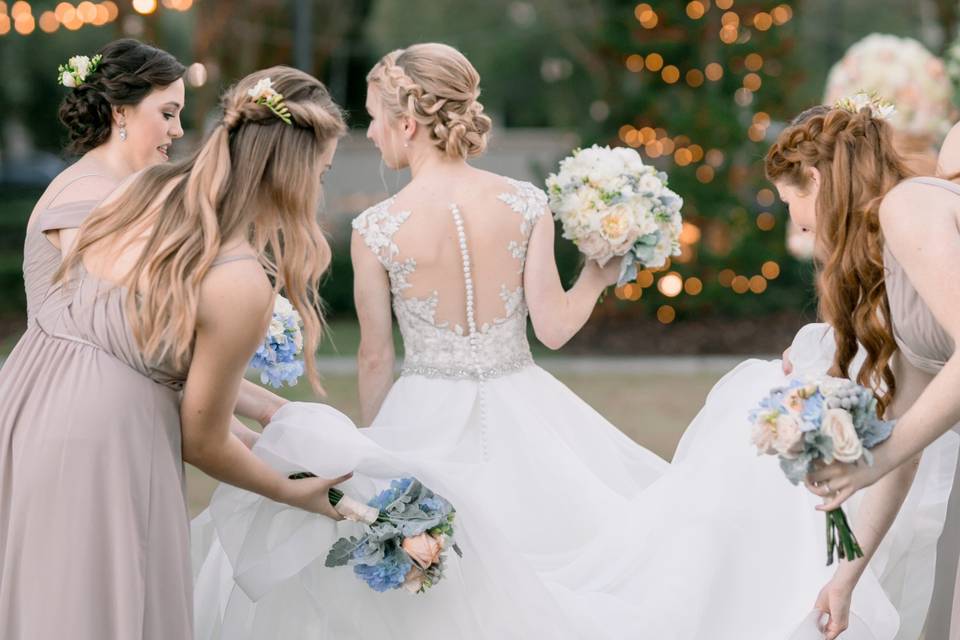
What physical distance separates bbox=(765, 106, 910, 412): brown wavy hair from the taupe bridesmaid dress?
5.53ft

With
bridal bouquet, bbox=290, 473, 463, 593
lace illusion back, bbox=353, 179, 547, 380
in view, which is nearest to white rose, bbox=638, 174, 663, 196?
lace illusion back, bbox=353, 179, 547, 380

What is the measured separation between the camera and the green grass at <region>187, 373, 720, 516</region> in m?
8.63

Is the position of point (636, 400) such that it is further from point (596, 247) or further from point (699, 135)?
point (596, 247)

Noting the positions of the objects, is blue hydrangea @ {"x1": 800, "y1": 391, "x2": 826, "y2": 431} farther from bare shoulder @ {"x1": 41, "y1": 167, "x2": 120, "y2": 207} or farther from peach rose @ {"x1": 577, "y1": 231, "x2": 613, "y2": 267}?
bare shoulder @ {"x1": 41, "y1": 167, "x2": 120, "y2": 207}

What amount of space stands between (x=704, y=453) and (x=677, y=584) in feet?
1.56

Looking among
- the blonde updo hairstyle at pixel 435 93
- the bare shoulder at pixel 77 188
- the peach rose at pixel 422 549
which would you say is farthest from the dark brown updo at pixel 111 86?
the peach rose at pixel 422 549

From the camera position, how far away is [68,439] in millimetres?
2887

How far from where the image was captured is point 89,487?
2.88 metres

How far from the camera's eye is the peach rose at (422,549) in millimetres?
3287

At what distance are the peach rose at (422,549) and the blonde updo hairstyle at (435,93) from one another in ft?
4.62

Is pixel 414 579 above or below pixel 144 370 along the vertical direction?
below

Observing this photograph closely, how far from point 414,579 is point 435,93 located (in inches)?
64.3

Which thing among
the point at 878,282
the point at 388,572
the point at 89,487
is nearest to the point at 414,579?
the point at 388,572

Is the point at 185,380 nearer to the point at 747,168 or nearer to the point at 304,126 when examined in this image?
the point at 304,126
